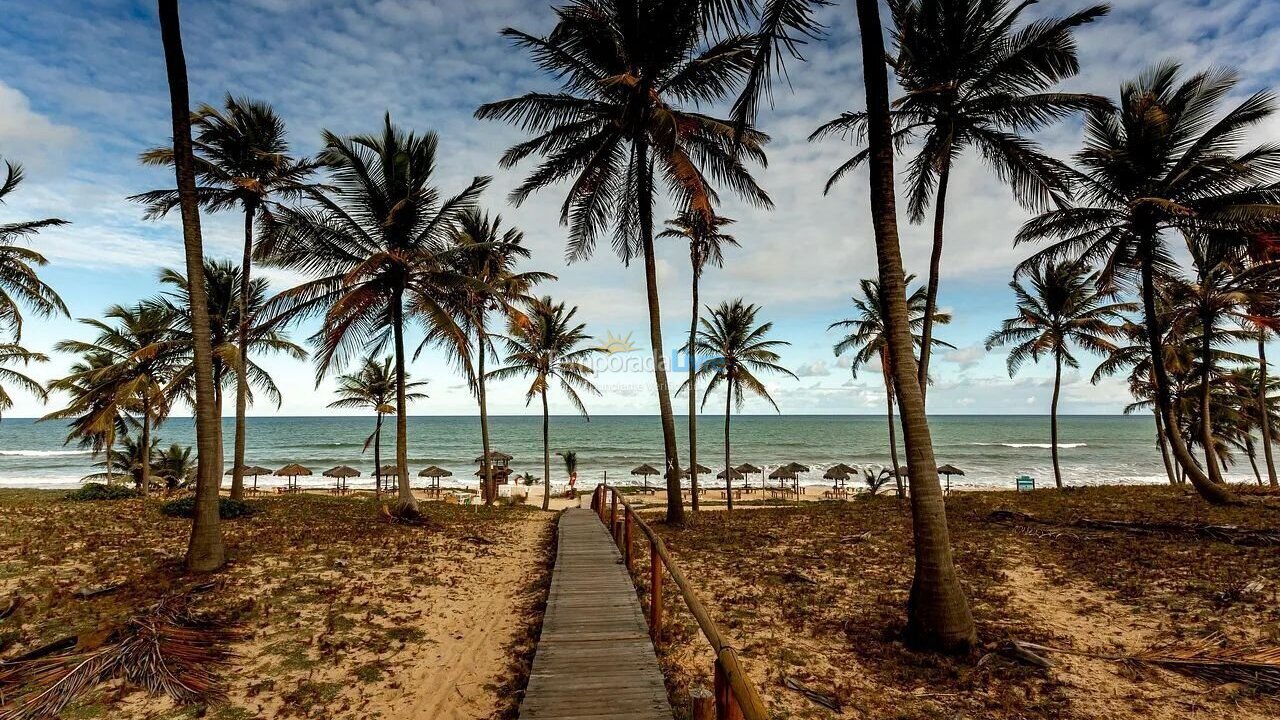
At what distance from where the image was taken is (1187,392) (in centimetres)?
2228

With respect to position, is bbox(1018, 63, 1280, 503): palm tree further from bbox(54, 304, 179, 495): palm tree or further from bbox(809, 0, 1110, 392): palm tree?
bbox(54, 304, 179, 495): palm tree

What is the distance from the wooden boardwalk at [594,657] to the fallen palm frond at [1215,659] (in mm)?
3878

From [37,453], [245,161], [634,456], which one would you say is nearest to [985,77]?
[245,161]

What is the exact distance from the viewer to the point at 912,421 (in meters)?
5.32

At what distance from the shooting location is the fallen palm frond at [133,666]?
408cm

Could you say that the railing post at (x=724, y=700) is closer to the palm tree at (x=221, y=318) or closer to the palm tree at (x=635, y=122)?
the palm tree at (x=635, y=122)

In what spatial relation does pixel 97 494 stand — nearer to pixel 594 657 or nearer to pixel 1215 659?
pixel 594 657

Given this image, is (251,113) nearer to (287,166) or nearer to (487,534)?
(287,166)

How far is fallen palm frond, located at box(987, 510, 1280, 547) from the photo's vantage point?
8.38 m

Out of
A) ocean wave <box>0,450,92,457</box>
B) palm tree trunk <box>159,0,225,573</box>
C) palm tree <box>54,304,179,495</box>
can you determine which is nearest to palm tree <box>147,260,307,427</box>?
palm tree <box>54,304,179,495</box>

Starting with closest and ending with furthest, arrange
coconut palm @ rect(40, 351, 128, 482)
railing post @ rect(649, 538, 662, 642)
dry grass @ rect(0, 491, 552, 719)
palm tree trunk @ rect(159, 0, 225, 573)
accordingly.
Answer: dry grass @ rect(0, 491, 552, 719), railing post @ rect(649, 538, 662, 642), palm tree trunk @ rect(159, 0, 225, 573), coconut palm @ rect(40, 351, 128, 482)

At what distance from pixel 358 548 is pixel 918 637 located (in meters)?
9.33

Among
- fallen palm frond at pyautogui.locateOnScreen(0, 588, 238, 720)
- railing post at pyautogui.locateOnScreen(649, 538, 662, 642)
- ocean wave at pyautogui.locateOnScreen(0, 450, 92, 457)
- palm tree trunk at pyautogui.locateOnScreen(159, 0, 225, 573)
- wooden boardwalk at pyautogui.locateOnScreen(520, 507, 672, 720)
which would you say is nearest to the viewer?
fallen palm frond at pyautogui.locateOnScreen(0, 588, 238, 720)

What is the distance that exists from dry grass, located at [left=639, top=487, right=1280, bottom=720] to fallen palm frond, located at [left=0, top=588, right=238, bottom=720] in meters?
4.50
